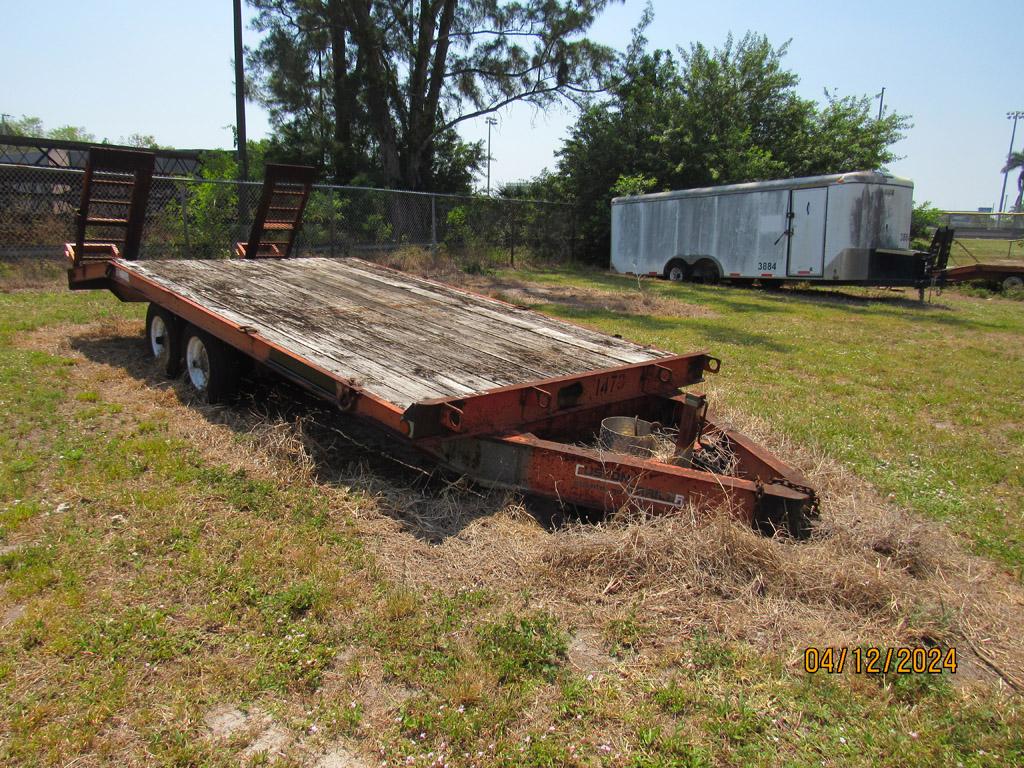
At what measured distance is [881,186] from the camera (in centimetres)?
1480

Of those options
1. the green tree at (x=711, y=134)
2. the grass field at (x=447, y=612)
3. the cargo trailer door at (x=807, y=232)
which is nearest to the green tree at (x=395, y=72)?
the green tree at (x=711, y=134)

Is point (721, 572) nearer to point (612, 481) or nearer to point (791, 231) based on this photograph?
point (612, 481)

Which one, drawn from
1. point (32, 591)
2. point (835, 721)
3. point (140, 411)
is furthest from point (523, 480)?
point (140, 411)

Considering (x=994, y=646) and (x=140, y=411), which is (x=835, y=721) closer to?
(x=994, y=646)

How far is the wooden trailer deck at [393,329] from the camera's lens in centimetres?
408

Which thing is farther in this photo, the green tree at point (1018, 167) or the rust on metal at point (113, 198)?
the green tree at point (1018, 167)

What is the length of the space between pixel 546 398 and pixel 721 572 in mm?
1283

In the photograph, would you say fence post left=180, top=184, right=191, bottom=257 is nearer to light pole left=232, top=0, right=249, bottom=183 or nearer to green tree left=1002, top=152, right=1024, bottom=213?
light pole left=232, top=0, right=249, bottom=183

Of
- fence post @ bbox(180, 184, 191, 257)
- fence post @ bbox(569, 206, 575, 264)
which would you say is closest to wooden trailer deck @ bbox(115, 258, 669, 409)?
fence post @ bbox(180, 184, 191, 257)

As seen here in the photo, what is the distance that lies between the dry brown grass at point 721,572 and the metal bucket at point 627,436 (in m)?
0.52

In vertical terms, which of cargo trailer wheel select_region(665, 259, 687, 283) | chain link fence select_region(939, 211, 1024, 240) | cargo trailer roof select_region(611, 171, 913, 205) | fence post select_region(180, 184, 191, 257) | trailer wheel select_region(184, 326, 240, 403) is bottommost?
trailer wheel select_region(184, 326, 240, 403)

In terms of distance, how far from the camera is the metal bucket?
3.86 m

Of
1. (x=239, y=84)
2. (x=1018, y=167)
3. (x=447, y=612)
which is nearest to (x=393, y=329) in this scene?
(x=447, y=612)
